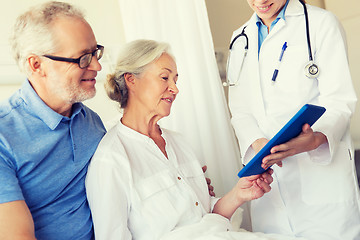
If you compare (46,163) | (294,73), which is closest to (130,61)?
(46,163)

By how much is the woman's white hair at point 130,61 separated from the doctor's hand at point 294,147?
1.94 feet

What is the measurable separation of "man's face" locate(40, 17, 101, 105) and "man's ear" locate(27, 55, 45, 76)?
0.07 feet

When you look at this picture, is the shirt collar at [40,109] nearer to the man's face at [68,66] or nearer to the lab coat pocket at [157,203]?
the man's face at [68,66]

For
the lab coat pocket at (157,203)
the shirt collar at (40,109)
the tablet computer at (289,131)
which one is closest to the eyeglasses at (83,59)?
the shirt collar at (40,109)

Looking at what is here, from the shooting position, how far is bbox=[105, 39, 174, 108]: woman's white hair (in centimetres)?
151

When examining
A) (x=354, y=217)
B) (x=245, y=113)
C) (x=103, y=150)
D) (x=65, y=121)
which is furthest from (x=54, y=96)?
(x=354, y=217)

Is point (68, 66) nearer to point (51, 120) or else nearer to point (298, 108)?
point (51, 120)

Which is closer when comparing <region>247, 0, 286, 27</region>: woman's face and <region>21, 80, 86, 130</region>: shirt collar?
<region>21, 80, 86, 130</region>: shirt collar

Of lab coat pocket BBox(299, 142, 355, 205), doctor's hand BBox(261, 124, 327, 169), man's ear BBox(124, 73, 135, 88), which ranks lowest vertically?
lab coat pocket BBox(299, 142, 355, 205)

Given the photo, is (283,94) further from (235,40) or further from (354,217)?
(354,217)

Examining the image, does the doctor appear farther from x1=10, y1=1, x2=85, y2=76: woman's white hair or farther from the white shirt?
x1=10, y1=1, x2=85, y2=76: woman's white hair

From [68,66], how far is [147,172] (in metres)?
0.46

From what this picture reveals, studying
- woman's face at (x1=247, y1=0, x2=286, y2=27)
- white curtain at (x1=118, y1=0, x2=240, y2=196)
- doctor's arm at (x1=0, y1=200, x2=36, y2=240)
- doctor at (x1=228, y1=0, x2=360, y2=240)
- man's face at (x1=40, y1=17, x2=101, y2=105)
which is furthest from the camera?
white curtain at (x1=118, y1=0, x2=240, y2=196)

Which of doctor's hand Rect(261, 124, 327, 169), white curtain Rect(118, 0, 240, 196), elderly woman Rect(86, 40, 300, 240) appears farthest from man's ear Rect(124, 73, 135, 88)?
doctor's hand Rect(261, 124, 327, 169)
